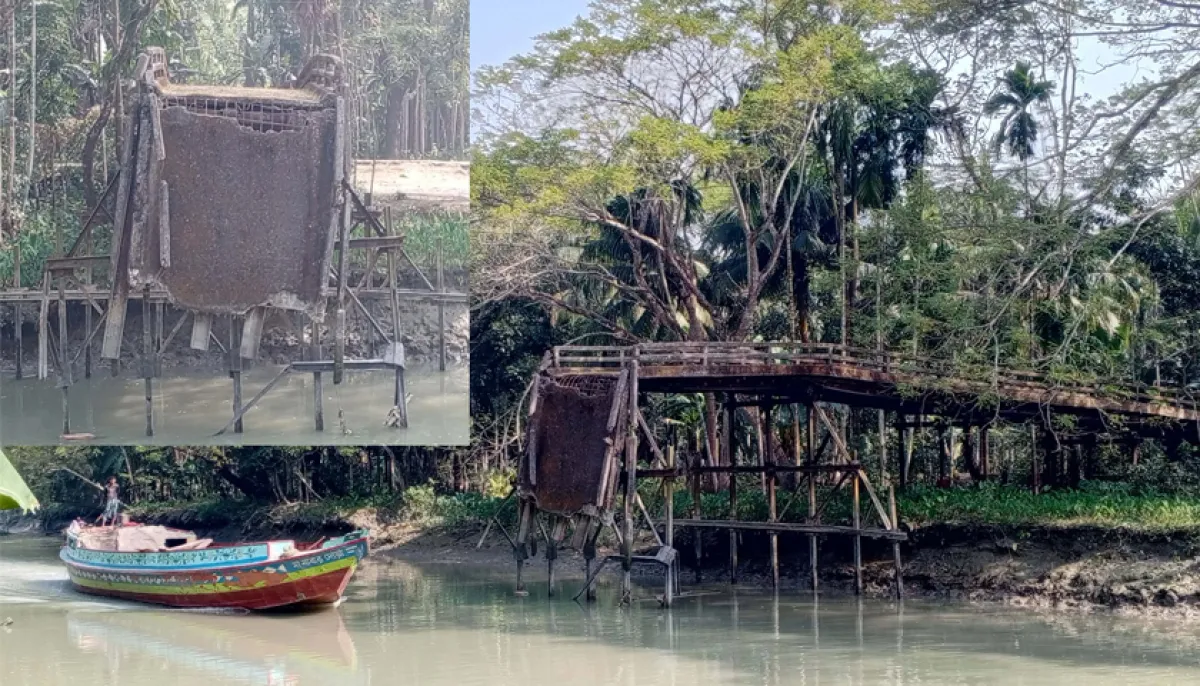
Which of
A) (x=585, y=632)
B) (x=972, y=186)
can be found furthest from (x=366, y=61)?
(x=972, y=186)

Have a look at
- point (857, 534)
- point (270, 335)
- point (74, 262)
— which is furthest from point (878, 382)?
point (74, 262)

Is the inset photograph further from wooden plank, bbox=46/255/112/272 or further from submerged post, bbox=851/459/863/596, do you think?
submerged post, bbox=851/459/863/596

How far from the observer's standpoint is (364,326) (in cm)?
1828

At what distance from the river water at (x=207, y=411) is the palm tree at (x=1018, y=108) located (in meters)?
10.6

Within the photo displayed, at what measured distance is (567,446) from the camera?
17.9 meters

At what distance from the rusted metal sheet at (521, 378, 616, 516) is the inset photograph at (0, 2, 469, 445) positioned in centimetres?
110

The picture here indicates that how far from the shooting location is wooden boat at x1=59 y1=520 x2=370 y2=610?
17.2 m

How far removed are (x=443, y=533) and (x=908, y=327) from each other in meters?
11.5

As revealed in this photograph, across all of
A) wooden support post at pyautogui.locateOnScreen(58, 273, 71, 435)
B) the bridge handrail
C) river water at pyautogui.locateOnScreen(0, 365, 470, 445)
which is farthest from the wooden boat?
the bridge handrail

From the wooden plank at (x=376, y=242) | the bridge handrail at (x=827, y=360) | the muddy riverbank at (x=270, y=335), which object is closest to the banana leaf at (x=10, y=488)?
the bridge handrail at (x=827, y=360)

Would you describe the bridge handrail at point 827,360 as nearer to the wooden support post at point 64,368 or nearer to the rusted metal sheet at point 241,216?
the rusted metal sheet at point 241,216

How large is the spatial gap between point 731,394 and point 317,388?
19.7 feet

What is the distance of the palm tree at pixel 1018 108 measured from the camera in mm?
21797

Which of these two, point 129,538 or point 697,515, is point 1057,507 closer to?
point 697,515
